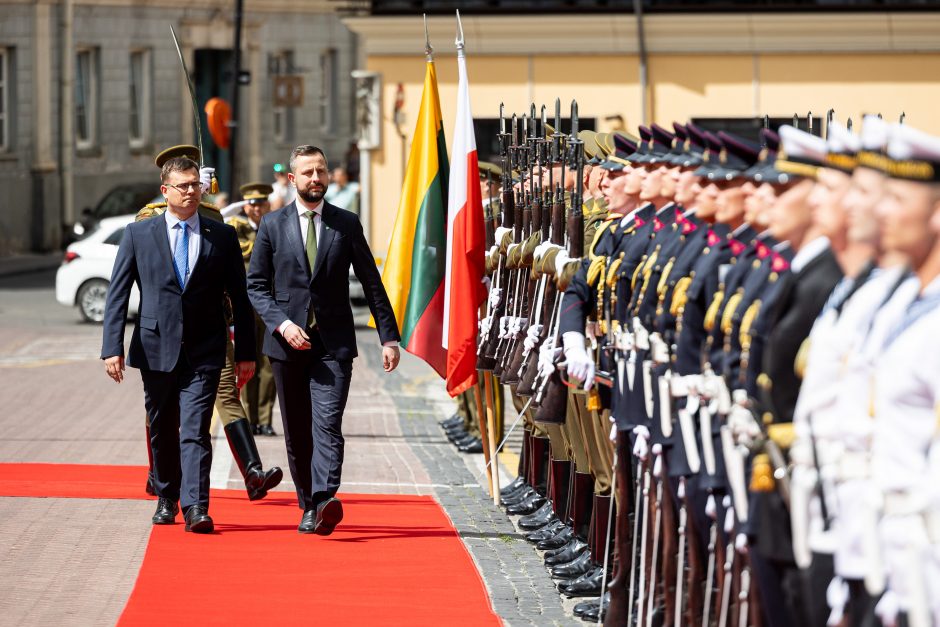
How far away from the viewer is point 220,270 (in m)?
10.1

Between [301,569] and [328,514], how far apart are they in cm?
77

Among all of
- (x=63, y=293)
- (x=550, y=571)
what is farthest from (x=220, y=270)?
(x=63, y=293)

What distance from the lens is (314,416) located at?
980 cm

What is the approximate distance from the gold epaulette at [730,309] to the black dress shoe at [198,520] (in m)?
4.15

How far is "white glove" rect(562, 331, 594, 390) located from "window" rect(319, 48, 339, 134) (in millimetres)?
41066

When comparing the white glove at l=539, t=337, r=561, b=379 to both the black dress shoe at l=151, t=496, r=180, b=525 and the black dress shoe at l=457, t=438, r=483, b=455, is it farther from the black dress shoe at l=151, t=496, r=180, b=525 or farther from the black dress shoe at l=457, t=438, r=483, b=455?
the black dress shoe at l=457, t=438, r=483, b=455

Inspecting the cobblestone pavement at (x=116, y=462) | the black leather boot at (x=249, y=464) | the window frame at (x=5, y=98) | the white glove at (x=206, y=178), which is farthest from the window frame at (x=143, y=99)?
the black leather boot at (x=249, y=464)

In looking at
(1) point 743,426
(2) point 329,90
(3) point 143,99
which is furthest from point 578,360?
(2) point 329,90

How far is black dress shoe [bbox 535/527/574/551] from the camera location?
31.8ft

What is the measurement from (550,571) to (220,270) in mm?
2434

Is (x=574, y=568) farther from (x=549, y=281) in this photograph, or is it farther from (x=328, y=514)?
(x=549, y=281)

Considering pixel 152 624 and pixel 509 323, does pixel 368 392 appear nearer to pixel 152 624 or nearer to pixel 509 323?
pixel 509 323

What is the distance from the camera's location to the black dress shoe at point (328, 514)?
380 inches

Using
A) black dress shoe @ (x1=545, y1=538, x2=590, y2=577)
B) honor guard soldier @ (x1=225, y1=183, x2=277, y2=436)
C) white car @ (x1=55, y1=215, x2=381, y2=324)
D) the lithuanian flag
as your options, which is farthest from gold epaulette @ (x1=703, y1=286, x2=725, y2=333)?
white car @ (x1=55, y1=215, x2=381, y2=324)
